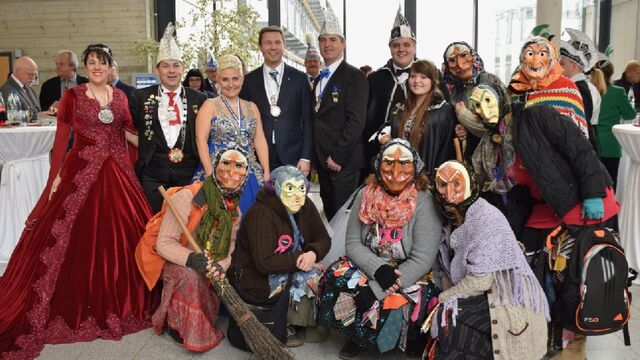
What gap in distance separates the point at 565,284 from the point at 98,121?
8.67 ft

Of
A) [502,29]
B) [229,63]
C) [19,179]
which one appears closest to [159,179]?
[229,63]

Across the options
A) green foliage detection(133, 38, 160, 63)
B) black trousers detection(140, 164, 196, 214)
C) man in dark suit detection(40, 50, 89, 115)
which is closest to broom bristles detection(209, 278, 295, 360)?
black trousers detection(140, 164, 196, 214)

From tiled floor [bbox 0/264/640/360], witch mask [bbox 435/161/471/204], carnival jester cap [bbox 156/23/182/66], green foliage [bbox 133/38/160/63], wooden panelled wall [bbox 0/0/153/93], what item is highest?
wooden panelled wall [bbox 0/0/153/93]

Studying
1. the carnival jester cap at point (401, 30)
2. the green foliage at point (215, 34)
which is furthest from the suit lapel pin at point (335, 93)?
the green foliage at point (215, 34)

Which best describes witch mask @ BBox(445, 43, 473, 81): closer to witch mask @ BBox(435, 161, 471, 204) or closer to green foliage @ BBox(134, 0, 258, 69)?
witch mask @ BBox(435, 161, 471, 204)

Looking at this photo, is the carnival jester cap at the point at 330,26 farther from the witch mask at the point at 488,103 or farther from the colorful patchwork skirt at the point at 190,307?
the colorful patchwork skirt at the point at 190,307

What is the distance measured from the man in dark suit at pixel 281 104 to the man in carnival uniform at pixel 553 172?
1.35 metres

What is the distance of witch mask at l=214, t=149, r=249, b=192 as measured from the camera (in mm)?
2797

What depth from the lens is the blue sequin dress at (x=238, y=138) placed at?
10.8 feet

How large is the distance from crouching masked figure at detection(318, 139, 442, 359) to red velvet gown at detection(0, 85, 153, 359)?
120 cm

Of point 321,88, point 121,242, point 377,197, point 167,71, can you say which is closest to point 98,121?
point 167,71

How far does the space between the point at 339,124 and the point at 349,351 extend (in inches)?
62.3

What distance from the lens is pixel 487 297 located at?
8.02ft

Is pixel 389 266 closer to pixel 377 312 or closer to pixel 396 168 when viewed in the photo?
pixel 377 312
